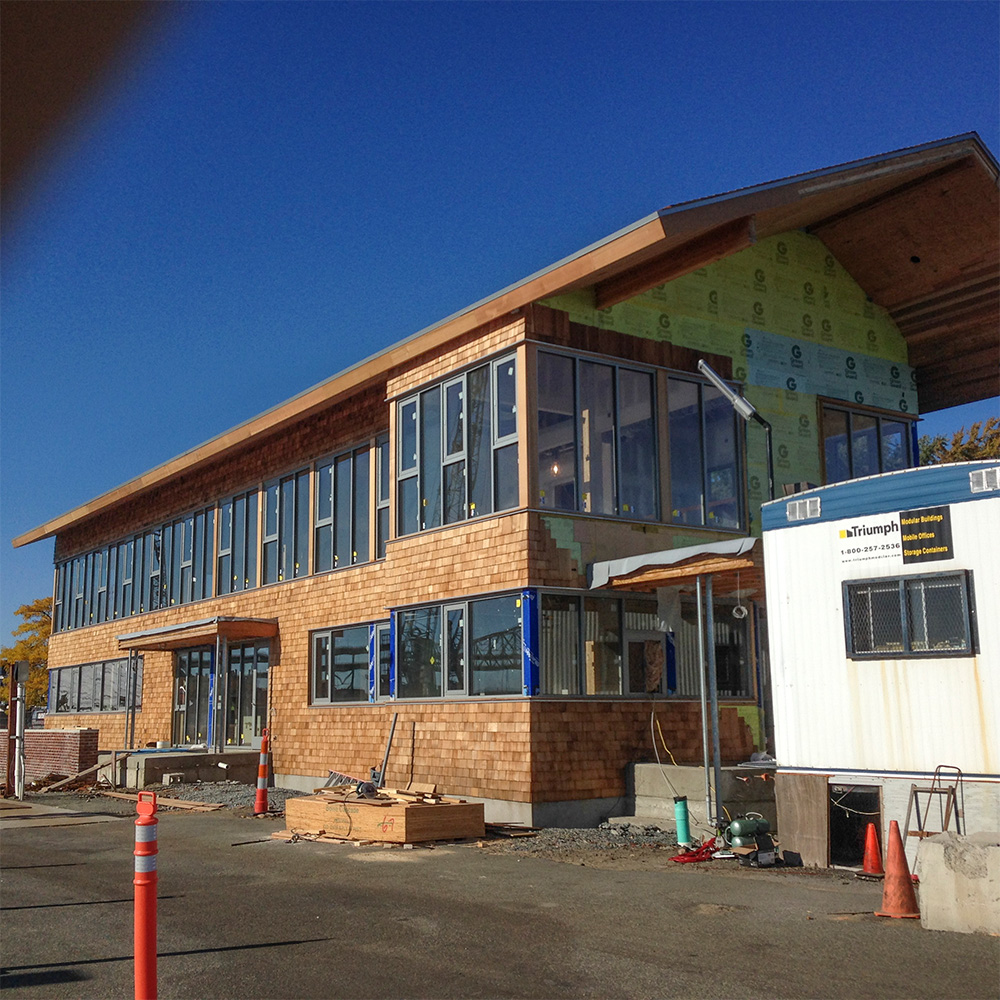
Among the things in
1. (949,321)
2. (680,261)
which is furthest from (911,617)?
(949,321)

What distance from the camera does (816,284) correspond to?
20359 millimetres

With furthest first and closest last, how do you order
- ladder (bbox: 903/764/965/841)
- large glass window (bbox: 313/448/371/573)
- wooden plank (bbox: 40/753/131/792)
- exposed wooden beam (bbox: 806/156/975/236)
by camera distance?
wooden plank (bbox: 40/753/131/792), large glass window (bbox: 313/448/371/573), exposed wooden beam (bbox: 806/156/975/236), ladder (bbox: 903/764/965/841)

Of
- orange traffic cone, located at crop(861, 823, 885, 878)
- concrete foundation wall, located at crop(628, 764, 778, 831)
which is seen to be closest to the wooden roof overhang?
concrete foundation wall, located at crop(628, 764, 778, 831)

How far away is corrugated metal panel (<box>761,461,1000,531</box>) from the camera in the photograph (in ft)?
35.1

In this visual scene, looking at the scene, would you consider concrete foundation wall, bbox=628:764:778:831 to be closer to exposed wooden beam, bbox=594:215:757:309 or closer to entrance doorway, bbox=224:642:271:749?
exposed wooden beam, bbox=594:215:757:309

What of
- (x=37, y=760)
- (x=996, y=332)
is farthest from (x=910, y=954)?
(x=37, y=760)

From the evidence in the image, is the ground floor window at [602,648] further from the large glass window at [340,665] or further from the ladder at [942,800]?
the ladder at [942,800]

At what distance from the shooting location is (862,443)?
68.2ft

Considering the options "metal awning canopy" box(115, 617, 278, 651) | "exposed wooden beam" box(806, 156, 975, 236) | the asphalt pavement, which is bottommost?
the asphalt pavement

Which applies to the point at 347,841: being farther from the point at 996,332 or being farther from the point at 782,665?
the point at 996,332

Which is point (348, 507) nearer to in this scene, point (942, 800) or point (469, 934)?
point (942, 800)

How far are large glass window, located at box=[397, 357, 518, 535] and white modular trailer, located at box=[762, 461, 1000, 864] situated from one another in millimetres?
5491

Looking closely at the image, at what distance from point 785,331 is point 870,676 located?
33.0 feet

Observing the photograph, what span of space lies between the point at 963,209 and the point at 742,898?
44.3ft
